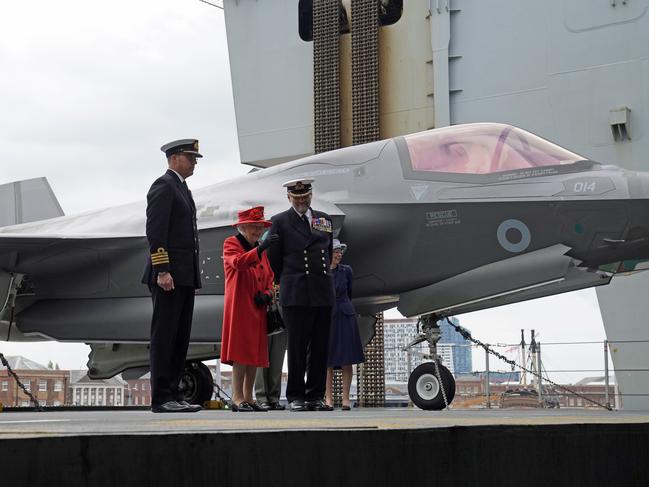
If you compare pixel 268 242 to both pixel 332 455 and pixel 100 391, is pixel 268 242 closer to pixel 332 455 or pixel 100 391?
pixel 332 455

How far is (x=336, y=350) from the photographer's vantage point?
26.6ft

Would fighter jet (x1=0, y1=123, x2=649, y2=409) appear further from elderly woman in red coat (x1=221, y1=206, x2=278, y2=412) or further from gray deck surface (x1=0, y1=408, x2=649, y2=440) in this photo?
gray deck surface (x1=0, y1=408, x2=649, y2=440)

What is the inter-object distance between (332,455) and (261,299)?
4417 mm

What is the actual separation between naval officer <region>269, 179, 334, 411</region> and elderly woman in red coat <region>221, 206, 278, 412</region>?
15cm

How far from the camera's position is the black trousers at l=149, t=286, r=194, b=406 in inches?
213

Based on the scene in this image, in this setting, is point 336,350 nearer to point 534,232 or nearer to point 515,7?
point 534,232

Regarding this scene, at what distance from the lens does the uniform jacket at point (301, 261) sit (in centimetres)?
625

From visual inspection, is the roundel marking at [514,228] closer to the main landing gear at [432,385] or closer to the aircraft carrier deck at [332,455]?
the main landing gear at [432,385]

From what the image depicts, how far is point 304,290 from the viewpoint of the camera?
6.25 meters

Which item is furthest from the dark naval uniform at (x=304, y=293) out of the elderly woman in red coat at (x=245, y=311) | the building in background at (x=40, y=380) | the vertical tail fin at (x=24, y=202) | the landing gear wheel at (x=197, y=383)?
the building in background at (x=40, y=380)

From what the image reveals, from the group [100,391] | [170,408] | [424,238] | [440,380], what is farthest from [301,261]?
[100,391]

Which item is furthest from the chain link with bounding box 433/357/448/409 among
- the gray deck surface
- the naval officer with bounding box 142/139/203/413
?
the gray deck surface

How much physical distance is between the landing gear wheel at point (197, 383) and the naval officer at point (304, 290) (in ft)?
13.8

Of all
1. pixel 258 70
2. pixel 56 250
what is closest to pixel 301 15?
pixel 258 70
